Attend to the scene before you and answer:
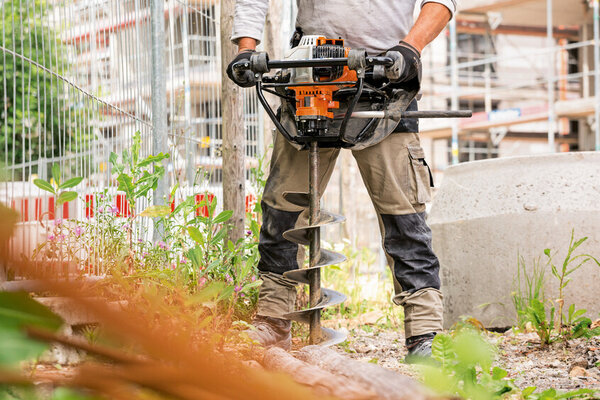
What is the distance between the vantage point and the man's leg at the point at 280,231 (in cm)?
300

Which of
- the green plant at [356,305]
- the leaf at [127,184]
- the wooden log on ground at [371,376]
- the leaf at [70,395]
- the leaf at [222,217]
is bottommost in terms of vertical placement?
the green plant at [356,305]

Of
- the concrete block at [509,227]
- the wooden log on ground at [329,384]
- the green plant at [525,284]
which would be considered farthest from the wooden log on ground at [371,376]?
the concrete block at [509,227]

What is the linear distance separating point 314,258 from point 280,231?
1.06ft

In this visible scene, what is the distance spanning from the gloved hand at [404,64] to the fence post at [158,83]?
1462mm

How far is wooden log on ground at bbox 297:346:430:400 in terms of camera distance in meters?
0.69

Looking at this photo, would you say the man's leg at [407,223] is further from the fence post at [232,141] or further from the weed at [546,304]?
the fence post at [232,141]

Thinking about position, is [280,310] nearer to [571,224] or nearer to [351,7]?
[351,7]

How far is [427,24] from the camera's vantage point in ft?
9.02

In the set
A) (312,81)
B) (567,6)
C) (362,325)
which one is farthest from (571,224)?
(567,6)

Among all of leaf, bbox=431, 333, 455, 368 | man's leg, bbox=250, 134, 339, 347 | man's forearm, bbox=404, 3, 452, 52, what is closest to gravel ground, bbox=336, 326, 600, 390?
man's leg, bbox=250, 134, 339, 347

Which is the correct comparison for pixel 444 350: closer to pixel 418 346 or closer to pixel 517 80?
pixel 418 346

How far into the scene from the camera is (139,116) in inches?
149

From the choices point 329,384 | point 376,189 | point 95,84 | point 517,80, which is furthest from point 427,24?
point 517,80

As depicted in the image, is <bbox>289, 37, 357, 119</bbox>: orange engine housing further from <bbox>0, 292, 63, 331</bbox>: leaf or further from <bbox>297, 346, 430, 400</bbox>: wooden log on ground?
<bbox>0, 292, 63, 331</bbox>: leaf
